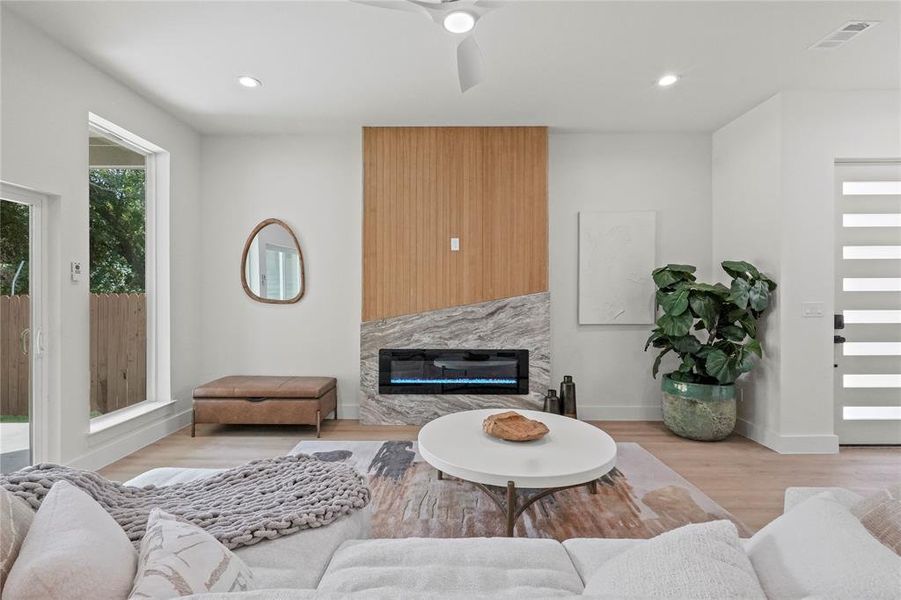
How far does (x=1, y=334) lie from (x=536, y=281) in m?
3.79

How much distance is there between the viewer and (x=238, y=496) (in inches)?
61.3

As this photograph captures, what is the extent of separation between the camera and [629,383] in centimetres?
435

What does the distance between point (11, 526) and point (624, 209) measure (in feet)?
14.9

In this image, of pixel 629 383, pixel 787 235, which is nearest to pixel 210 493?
pixel 629 383

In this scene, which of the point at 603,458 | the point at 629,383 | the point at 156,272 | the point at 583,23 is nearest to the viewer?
the point at 603,458

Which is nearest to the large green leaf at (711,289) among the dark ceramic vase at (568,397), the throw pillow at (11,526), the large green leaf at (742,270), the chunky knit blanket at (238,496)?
the large green leaf at (742,270)

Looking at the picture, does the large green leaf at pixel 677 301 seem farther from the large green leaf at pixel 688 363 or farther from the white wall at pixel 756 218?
the white wall at pixel 756 218

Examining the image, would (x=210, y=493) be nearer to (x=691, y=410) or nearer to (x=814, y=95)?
(x=691, y=410)

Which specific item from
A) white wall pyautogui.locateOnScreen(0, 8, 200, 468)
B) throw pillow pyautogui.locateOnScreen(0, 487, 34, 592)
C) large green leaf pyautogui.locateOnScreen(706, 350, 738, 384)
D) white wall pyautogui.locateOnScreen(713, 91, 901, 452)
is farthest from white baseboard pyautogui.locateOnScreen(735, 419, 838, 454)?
white wall pyautogui.locateOnScreen(0, 8, 200, 468)

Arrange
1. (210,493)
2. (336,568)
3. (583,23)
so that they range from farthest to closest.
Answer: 1. (583,23)
2. (210,493)
3. (336,568)

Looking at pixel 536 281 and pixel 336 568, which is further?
pixel 536 281

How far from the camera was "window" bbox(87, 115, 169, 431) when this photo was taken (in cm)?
331

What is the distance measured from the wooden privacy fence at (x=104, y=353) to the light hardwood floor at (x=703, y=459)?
0.52 metres

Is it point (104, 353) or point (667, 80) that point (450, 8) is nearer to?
point (667, 80)
